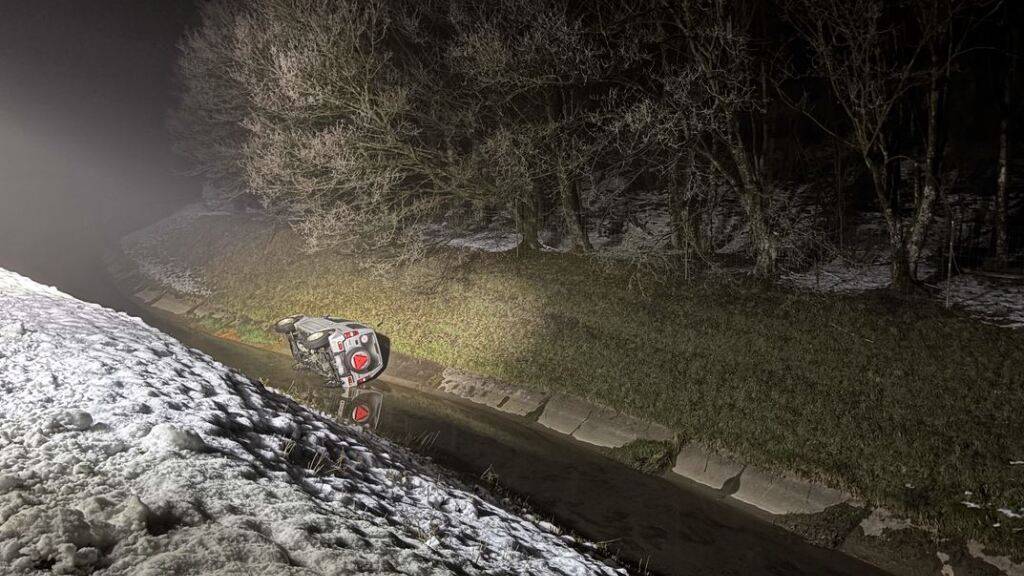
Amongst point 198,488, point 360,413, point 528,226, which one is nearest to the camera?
point 198,488

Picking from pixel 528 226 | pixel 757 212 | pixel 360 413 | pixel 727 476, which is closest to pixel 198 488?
pixel 360 413

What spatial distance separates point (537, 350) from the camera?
15.5 m

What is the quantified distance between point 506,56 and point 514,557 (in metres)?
13.0

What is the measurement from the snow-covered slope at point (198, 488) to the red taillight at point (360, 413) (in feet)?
13.2

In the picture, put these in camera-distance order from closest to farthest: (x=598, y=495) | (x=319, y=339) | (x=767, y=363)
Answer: (x=598, y=495) → (x=767, y=363) → (x=319, y=339)

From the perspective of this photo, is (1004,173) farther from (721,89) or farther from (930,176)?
(721,89)

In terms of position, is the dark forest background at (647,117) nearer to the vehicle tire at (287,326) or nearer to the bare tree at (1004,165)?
the bare tree at (1004,165)

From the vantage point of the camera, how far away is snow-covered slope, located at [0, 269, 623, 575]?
4395 mm

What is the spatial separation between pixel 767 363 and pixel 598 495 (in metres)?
5.01

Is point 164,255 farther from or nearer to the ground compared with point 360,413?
farther from the ground

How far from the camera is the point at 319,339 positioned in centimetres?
1451

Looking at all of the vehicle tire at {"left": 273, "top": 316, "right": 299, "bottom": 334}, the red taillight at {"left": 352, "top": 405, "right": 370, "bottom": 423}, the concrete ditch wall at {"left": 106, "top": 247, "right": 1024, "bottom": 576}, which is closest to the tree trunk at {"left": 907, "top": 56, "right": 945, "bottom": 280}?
the concrete ditch wall at {"left": 106, "top": 247, "right": 1024, "bottom": 576}

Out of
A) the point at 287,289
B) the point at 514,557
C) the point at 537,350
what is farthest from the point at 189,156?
the point at 514,557

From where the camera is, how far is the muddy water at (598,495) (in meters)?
8.88
